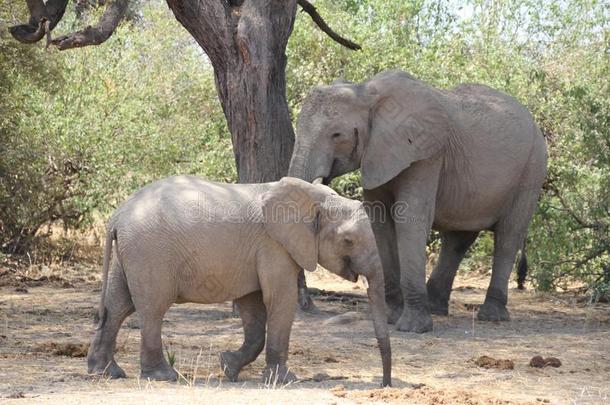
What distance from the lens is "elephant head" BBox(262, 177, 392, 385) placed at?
7.14m

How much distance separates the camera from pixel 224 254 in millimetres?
7168

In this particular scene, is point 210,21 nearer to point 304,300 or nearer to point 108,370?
point 304,300

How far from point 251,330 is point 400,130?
3194 mm

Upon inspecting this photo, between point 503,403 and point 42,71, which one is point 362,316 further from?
point 42,71

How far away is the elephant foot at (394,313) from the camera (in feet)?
34.3

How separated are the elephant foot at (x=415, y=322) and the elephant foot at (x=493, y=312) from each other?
43.0 inches

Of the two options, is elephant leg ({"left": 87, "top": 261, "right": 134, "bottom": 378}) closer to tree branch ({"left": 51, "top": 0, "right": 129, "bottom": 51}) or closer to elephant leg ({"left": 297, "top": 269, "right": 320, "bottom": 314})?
tree branch ({"left": 51, "top": 0, "right": 129, "bottom": 51})

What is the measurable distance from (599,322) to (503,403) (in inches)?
176

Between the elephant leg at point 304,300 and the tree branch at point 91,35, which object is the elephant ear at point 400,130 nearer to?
the elephant leg at point 304,300

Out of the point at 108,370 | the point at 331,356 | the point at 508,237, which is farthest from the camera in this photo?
the point at 508,237

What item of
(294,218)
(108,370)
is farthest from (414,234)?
(108,370)

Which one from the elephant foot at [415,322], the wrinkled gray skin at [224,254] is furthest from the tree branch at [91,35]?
the elephant foot at [415,322]

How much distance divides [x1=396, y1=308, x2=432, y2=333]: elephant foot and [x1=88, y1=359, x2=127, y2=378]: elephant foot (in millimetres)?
3396

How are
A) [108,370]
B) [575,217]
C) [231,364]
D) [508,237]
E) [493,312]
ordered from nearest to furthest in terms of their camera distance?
[108,370]
[231,364]
[493,312]
[508,237]
[575,217]
